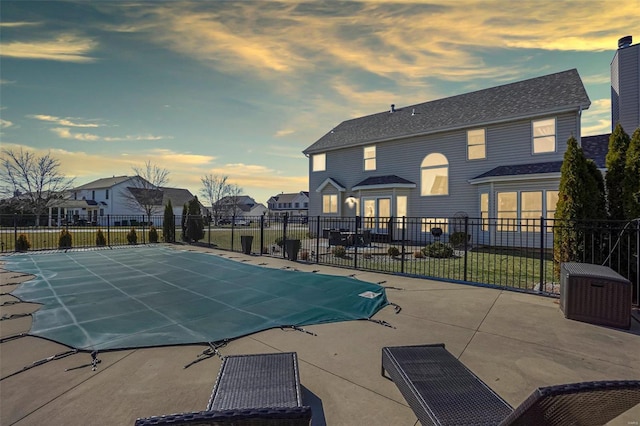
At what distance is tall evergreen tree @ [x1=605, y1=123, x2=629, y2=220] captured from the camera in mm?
5770

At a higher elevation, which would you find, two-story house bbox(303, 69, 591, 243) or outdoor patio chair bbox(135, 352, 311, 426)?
two-story house bbox(303, 69, 591, 243)

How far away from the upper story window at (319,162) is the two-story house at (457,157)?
8 cm

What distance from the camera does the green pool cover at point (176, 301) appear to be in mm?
4008

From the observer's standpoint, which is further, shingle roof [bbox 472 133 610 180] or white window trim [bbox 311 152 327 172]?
white window trim [bbox 311 152 327 172]

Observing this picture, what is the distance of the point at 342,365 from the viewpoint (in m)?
3.15

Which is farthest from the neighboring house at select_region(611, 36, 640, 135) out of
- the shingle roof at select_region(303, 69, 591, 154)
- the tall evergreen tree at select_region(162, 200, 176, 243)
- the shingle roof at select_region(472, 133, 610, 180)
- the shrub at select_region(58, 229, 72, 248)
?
the shrub at select_region(58, 229, 72, 248)

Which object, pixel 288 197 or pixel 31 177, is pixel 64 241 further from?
pixel 288 197

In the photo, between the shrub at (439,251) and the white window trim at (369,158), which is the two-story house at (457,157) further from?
the shrub at (439,251)

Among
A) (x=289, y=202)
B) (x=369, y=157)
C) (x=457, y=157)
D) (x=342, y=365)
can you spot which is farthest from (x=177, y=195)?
(x=342, y=365)

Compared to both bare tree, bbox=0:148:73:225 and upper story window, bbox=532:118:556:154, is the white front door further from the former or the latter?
bare tree, bbox=0:148:73:225

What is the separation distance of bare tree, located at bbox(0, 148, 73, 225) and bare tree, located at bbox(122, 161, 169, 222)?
9.04 meters

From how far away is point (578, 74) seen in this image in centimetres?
1481

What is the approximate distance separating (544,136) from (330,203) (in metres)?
13.0

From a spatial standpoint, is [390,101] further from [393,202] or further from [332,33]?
[332,33]
